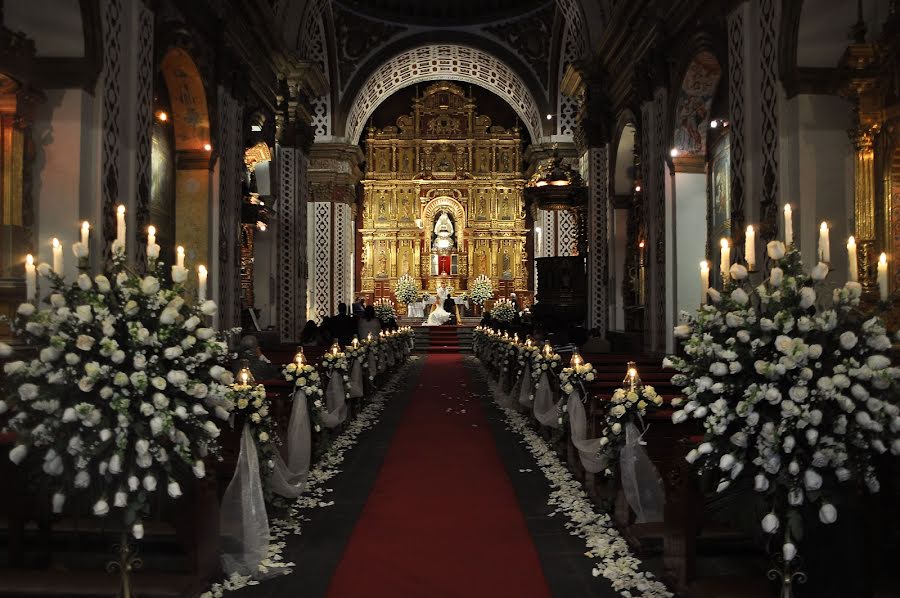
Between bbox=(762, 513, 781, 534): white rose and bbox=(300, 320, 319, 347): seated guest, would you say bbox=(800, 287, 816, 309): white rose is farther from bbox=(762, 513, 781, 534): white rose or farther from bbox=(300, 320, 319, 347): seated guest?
bbox=(300, 320, 319, 347): seated guest

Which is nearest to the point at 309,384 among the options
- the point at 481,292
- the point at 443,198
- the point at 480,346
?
the point at 480,346

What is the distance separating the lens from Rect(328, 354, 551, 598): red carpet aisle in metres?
4.38

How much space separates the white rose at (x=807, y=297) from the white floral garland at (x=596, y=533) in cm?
176

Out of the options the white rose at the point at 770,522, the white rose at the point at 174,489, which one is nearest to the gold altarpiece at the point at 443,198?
the white rose at the point at 174,489

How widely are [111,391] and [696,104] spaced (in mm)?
10669

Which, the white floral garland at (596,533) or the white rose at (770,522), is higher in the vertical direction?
the white rose at (770,522)

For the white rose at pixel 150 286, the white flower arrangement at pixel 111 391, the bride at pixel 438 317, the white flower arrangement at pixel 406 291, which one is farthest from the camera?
the white flower arrangement at pixel 406 291

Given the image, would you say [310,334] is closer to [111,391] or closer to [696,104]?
[696,104]

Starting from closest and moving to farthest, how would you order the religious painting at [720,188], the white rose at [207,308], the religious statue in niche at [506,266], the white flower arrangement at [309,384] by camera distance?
the white rose at [207,308], the white flower arrangement at [309,384], the religious painting at [720,188], the religious statue in niche at [506,266]

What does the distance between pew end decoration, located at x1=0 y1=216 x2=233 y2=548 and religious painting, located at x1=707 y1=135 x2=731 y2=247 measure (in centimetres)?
920

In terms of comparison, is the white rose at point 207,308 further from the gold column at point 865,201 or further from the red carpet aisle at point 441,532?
the gold column at point 865,201

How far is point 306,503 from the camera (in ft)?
20.5

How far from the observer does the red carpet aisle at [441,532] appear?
4.38 m

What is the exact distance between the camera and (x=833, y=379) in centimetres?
322
